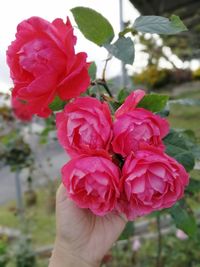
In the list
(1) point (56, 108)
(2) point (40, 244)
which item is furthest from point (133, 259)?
(1) point (56, 108)

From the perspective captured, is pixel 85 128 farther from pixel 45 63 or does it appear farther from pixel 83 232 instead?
pixel 83 232

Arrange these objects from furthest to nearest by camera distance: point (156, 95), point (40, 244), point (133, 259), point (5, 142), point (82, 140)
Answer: point (40, 244) < point (5, 142) < point (133, 259) < point (156, 95) < point (82, 140)

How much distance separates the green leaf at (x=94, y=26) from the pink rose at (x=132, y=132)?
22 centimetres

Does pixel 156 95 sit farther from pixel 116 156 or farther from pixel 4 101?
pixel 4 101

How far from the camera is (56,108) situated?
2.90ft

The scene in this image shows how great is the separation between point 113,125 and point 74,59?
12 cm

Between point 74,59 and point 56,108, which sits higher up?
point 74,59

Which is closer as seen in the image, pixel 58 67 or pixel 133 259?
pixel 58 67

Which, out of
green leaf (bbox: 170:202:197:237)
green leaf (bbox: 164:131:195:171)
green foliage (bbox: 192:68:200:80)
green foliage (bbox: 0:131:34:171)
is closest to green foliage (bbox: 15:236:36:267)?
green foliage (bbox: 0:131:34:171)

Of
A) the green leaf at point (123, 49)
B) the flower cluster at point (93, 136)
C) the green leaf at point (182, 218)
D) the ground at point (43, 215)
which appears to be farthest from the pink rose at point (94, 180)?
the ground at point (43, 215)

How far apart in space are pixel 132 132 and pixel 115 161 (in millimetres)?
56

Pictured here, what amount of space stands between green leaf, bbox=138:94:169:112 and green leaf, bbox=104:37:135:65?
0.08m

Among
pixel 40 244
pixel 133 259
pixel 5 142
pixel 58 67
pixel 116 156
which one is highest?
pixel 58 67

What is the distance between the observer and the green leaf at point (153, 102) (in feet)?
2.81
